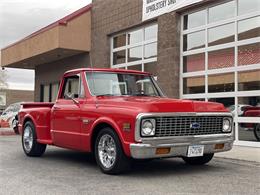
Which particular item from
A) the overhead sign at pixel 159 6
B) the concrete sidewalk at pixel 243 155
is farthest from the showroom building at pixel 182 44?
the concrete sidewalk at pixel 243 155

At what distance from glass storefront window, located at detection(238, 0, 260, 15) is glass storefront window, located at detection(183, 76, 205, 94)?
2.44 meters

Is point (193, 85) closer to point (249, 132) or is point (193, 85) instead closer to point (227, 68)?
point (227, 68)

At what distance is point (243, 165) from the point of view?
856 cm

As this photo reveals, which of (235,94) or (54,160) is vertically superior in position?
(235,94)

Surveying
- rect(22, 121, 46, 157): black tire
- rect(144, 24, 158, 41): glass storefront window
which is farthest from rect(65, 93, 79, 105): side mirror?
rect(144, 24, 158, 41): glass storefront window

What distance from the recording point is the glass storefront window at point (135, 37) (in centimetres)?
1705

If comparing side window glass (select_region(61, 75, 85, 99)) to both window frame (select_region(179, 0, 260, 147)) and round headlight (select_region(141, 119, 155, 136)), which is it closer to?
round headlight (select_region(141, 119, 155, 136))

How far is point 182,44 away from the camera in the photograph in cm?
1470

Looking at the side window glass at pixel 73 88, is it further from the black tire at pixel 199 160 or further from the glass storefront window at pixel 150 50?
the glass storefront window at pixel 150 50

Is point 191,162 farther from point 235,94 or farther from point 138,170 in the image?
point 235,94

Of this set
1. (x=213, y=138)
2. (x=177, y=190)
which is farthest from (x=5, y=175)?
(x=213, y=138)

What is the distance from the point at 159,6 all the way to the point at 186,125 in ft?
30.0

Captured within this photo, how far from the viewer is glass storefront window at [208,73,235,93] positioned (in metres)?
12.7

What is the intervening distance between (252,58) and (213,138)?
549cm
